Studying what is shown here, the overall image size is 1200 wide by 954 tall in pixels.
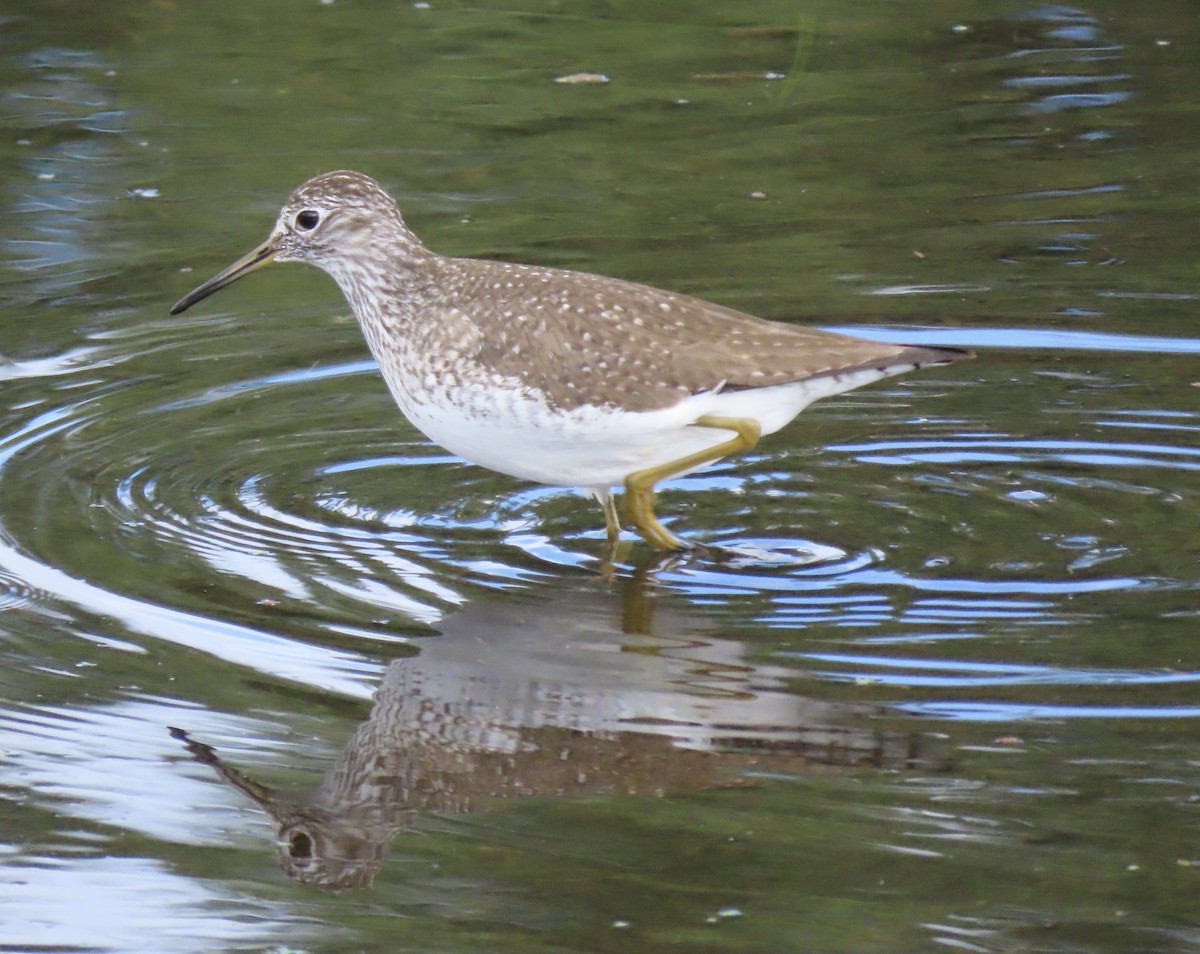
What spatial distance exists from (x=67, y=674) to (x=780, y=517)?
2802mm

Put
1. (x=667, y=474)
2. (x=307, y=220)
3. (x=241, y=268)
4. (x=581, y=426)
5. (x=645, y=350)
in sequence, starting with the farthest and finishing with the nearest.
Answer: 1. (x=241, y=268)
2. (x=307, y=220)
3. (x=667, y=474)
4. (x=645, y=350)
5. (x=581, y=426)

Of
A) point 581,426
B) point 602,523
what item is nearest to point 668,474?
Answer: point 581,426

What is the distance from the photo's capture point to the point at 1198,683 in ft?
20.4

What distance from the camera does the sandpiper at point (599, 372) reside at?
7.17 m

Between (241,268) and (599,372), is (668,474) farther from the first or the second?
(241,268)

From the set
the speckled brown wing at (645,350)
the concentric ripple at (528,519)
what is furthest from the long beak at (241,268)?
the speckled brown wing at (645,350)

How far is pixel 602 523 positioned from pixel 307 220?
1739mm

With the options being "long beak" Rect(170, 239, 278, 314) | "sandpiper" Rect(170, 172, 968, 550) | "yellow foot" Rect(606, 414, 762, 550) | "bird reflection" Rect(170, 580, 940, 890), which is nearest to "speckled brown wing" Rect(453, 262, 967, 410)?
"sandpiper" Rect(170, 172, 968, 550)

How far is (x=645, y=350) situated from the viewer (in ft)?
23.9

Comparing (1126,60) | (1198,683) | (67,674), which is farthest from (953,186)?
(67,674)

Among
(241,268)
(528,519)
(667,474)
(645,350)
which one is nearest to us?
(645,350)

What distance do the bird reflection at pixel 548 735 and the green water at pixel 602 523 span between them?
19 millimetres

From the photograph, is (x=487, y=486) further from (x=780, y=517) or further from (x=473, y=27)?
(x=473, y=27)

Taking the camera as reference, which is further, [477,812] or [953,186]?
[953,186]
